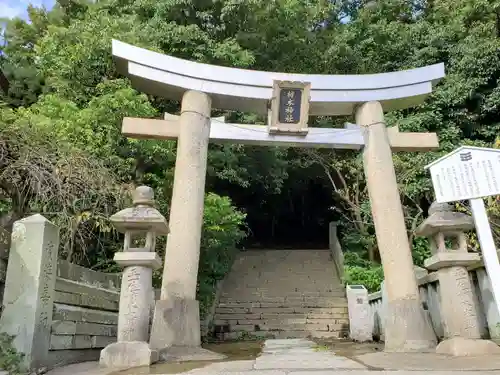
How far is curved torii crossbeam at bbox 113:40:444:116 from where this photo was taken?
802 cm

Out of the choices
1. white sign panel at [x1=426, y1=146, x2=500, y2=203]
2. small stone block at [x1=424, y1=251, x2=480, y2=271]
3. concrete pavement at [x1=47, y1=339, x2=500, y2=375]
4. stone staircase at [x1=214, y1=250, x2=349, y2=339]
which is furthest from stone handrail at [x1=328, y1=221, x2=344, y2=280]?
white sign panel at [x1=426, y1=146, x2=500, y2=203]

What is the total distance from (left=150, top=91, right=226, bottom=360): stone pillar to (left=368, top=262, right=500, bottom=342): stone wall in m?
3.51

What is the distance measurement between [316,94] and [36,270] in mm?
5863

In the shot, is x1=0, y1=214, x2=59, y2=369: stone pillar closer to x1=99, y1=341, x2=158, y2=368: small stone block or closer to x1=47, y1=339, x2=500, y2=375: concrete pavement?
x1=47, y1=339, x2=500, y2=375: concrete pavement

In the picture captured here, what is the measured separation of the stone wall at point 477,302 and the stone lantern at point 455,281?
0.21 metres

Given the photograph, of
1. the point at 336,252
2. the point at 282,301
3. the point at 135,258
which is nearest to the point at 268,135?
the point at 135,258

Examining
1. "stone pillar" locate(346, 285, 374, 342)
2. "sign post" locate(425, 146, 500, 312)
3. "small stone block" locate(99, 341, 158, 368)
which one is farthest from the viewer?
"stone pillar" locate(346, 285, 374, 342)

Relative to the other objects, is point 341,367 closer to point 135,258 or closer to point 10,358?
point 135,258

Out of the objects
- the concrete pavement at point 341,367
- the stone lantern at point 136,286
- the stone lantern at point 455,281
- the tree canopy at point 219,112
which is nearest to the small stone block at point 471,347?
the stone lantern at point 455,281

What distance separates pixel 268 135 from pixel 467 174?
4274 millimetres

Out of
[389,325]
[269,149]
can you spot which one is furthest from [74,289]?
[269,149]

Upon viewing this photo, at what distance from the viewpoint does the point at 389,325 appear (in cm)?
680

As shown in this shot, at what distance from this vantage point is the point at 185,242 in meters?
7.00

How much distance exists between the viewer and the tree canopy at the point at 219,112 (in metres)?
7.61
